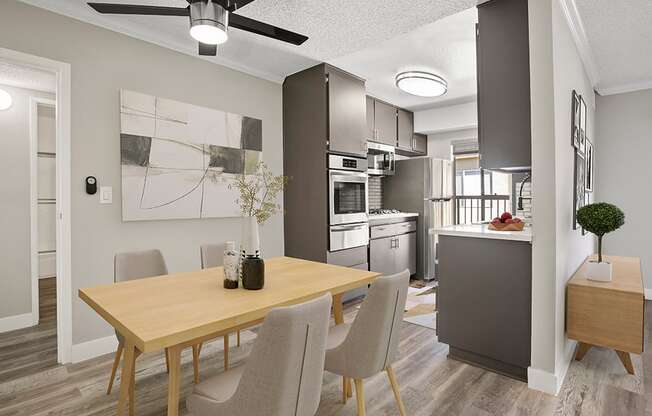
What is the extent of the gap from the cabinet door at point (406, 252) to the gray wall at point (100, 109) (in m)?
2.47

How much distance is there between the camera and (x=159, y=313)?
1258mm

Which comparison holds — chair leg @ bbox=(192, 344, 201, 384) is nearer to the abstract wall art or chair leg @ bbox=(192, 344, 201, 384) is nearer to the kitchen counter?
the abstract wall art

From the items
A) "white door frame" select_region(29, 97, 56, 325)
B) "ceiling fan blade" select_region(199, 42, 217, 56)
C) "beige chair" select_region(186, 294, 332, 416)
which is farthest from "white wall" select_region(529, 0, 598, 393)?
"white door frame" select_region(29, 97, 56, 325)

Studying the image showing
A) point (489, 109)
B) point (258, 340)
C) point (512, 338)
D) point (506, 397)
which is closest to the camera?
point (258, 340)

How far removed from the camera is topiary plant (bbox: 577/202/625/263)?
223 centimetres

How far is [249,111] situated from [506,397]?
320 cm

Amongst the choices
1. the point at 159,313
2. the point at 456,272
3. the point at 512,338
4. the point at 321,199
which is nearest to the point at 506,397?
the point at 512,338

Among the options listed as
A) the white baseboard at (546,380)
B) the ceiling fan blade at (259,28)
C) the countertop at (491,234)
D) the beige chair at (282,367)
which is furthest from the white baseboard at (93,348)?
the white baseboard at (546,380)

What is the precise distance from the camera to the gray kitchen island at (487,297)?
214cm

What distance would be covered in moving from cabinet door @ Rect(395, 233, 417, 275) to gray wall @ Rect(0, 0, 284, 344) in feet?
8.11

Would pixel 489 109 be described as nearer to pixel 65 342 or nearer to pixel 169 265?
pixel 169 265

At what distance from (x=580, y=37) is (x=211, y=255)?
332 cm

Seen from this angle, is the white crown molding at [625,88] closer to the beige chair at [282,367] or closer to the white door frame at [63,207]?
the beige chair at [282,367]

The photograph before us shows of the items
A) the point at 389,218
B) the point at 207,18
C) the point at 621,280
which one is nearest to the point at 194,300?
the point at 207,18
